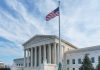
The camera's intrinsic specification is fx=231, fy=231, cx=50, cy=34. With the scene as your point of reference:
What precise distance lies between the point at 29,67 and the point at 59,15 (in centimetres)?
5673

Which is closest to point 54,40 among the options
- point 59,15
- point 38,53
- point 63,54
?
point 63,54

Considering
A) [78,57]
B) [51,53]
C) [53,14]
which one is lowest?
[78,57]

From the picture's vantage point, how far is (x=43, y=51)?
82.2 m

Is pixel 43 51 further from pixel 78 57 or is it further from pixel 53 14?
pixel 53 14

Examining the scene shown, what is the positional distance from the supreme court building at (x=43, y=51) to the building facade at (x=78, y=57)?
2.56 metres

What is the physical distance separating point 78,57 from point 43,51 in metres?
14.7

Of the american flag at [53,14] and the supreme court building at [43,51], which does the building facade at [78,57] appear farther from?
the american flag at [53,14]

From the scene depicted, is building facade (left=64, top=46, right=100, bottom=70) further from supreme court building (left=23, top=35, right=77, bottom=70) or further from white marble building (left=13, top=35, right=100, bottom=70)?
supreme court building (left=23, top=35, right=77, bottom=70)

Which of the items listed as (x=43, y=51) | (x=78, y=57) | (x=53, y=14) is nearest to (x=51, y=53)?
(x=43, y=51)

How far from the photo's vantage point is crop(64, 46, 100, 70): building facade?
66.6 m

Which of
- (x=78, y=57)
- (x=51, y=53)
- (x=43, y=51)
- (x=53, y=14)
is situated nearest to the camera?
(x=53, y=14)

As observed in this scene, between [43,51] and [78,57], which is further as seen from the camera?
[43,51]

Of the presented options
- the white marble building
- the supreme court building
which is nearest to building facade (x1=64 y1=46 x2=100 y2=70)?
the white marble building

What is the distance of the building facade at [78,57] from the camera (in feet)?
219
